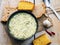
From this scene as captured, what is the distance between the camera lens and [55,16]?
44.4 inches

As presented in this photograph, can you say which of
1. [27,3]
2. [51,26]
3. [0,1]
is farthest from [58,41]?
[0,1]

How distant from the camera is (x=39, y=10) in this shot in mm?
1133

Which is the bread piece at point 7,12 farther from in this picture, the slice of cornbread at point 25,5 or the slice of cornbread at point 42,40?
the slice of cornbread at point 42,40

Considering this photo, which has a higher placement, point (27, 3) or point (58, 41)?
point (27, 3)

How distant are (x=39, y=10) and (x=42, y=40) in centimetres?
22

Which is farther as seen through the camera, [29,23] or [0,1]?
[0,1]

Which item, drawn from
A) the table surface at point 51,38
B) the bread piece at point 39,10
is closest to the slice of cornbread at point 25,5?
the bread piece at point 39,10

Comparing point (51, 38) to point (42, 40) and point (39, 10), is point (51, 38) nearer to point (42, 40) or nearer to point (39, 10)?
point (42, 40)

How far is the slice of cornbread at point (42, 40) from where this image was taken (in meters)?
1.02

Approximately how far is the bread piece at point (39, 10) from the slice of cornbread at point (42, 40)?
0.15 metres

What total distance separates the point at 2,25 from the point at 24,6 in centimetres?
19

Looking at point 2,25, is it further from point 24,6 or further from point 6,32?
point 24,6

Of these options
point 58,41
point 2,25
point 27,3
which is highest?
point 27,3

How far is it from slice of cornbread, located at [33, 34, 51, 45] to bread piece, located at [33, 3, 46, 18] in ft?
0.48
